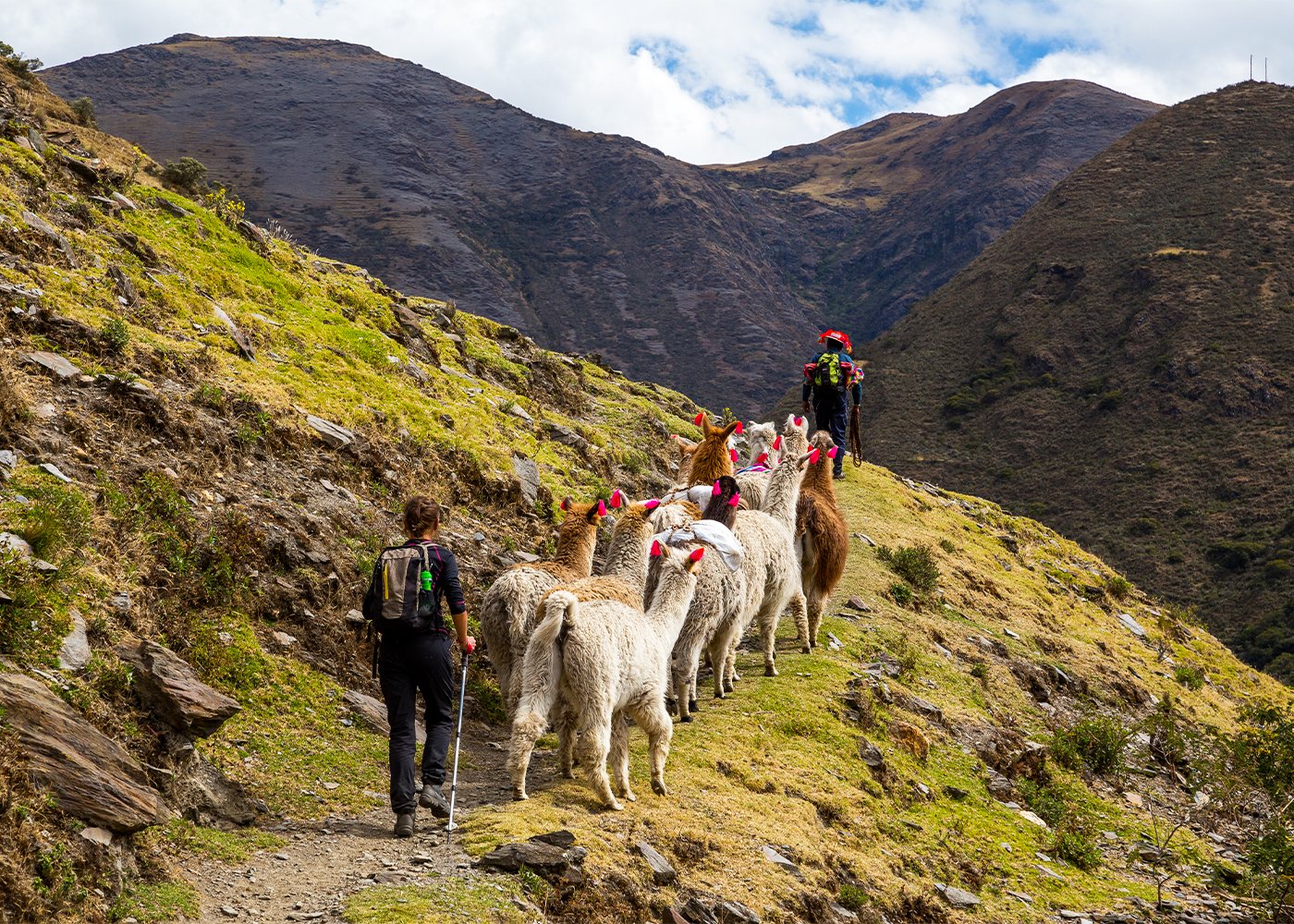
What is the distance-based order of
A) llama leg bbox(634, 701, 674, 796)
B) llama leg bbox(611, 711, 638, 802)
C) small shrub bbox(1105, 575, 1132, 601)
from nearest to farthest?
llama leg bbox(611, 711, 638, 802) → llama leg bbox(634, 701, 674, 796) → small shrub bbox(1105, 575, 1132, 601)

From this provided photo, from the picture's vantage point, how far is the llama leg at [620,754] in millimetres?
5941

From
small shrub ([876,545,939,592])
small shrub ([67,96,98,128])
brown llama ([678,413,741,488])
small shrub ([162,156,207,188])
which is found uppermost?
small shrub ([67,96,98,128])

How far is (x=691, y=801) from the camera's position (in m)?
6.19

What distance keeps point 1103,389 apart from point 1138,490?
12.6m

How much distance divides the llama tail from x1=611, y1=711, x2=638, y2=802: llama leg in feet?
2.16

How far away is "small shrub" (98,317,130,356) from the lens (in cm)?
798

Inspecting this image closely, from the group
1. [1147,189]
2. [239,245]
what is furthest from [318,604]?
[1147,189]

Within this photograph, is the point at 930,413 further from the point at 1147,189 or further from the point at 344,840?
the point at 344,840

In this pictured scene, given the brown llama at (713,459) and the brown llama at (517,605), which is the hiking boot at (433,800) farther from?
the brown llama at (713,459)

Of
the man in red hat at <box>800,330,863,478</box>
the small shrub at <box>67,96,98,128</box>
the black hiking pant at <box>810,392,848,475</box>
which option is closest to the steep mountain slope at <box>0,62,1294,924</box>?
the black hiking pant at <box>810,392,848,475</box>

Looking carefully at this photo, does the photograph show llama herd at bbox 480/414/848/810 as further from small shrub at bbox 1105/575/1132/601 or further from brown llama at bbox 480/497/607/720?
small shrub at bbox 1105/575/1132/601

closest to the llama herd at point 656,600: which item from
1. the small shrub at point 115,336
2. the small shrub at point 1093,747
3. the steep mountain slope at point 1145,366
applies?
the small shrub at point 1093,747

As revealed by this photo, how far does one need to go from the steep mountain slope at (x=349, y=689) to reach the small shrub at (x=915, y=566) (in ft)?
0.18

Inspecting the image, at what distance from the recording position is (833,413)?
14953 mm
